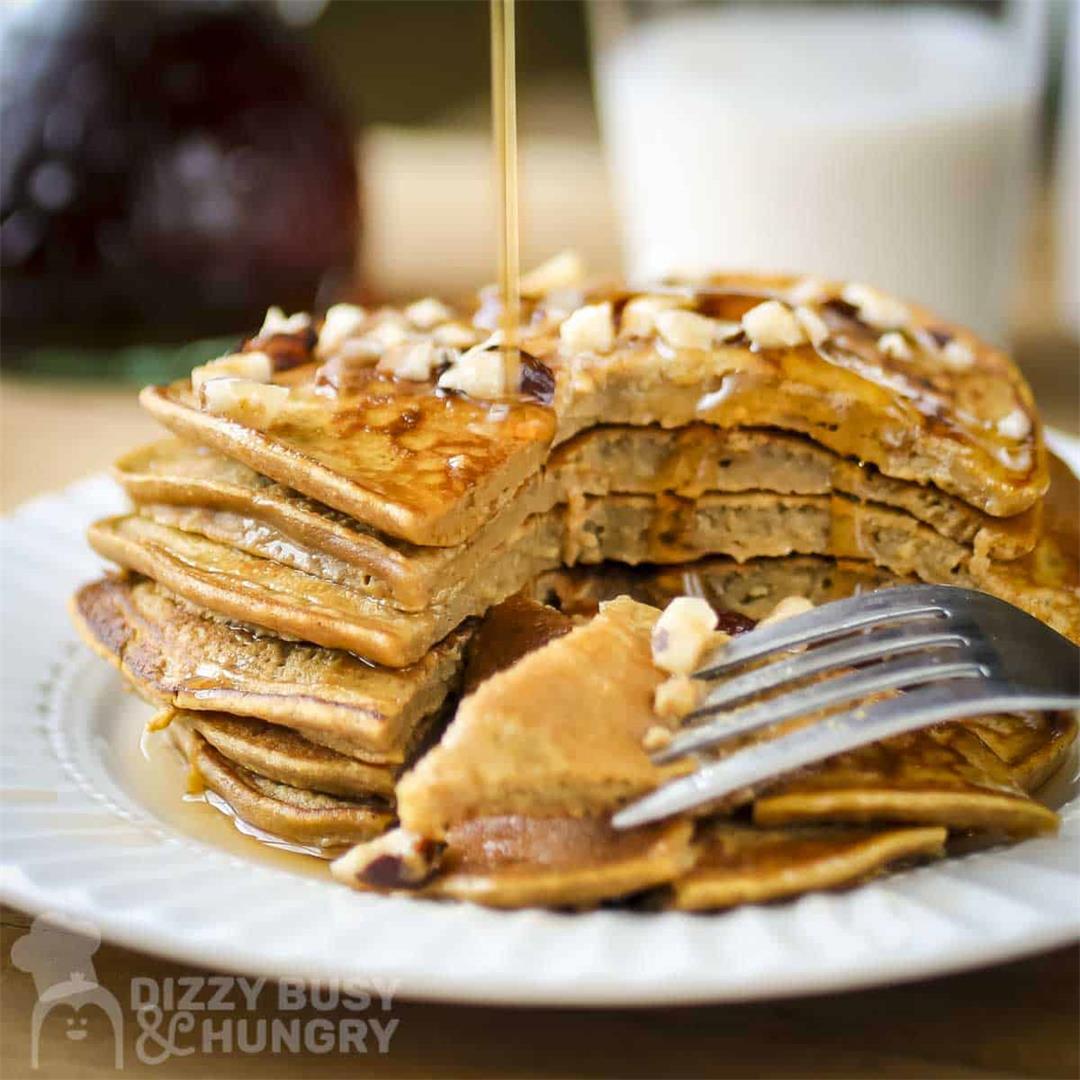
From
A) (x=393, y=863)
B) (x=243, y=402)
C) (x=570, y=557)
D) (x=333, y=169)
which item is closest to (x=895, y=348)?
(x=570, y=557)

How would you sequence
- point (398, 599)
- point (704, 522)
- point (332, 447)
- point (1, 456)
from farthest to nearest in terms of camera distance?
point (1, 456) → point (704, 522) → point (332, 447) → point (398, 599)

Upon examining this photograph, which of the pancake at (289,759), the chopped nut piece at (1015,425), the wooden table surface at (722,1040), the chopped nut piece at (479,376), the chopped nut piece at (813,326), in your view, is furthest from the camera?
the chopped nut piece at (813,326)

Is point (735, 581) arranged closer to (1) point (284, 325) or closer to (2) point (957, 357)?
(2) point (957, 357)

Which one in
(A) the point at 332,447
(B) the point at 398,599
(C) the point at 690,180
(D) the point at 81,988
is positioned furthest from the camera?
(C) the point at 690,180

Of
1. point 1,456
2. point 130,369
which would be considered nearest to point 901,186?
point 130,369

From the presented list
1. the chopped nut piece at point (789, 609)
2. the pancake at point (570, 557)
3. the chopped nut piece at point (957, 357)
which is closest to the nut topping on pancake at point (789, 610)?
the chopped nut piece at point (789, 609)

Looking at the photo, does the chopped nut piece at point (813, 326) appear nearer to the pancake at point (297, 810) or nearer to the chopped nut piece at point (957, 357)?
the chopped nut piece at point (957, 357)

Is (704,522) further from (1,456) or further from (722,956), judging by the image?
(1,456)
